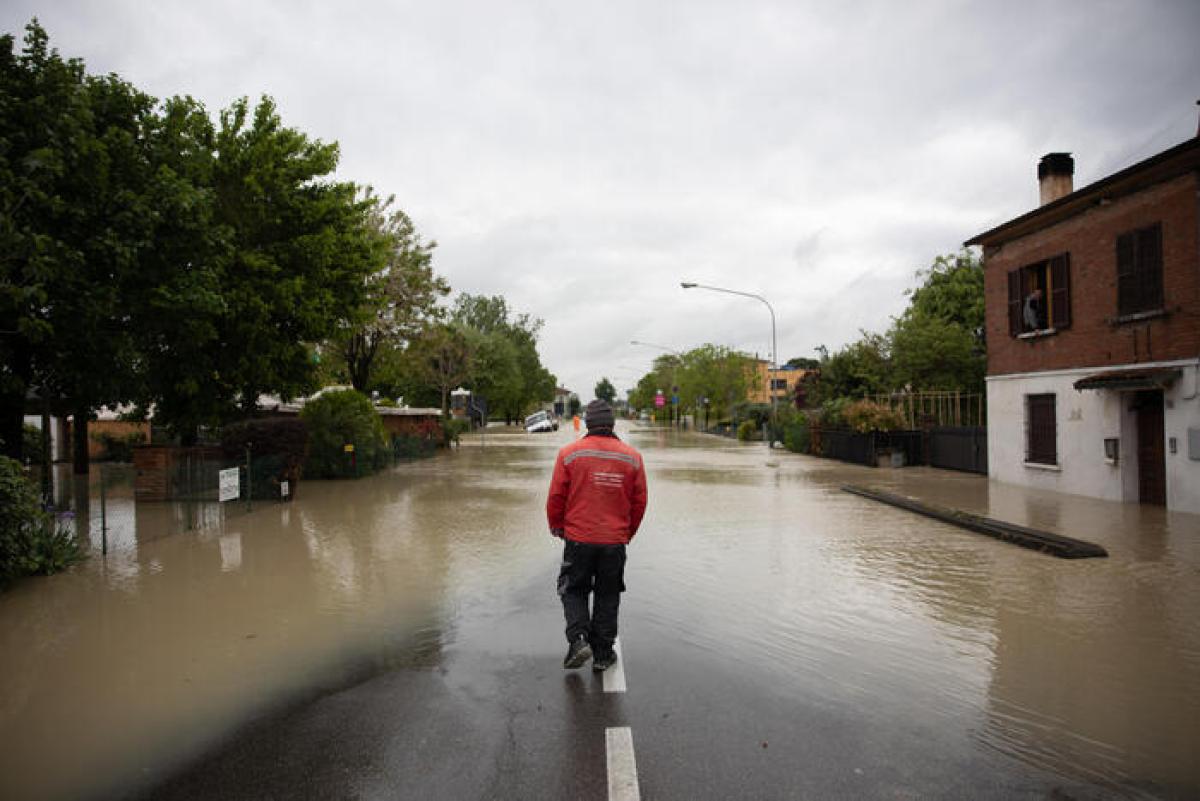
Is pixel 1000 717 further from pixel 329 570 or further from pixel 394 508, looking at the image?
pixel 394 508

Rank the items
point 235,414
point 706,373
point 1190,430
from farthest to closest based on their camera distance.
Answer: point 706,373
point 235,414
point 1190,430

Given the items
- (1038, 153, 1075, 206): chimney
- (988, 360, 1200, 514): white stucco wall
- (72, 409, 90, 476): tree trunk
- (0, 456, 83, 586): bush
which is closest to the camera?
(0, 456, 83, 586): bush

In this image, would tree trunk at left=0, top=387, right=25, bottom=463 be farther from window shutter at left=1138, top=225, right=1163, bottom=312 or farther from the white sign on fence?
window shutter at left=1138, top=225, right=1163, bottom=312

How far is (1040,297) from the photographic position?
615 inches

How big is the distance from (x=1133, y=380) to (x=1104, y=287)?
2.20 m

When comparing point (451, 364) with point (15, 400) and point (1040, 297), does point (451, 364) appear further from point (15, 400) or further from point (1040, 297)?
point (1040, 297)

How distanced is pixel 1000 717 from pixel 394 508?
11194 millimetres

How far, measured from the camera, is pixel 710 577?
7570 mm

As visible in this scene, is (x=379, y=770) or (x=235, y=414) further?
(x=235, y=414)

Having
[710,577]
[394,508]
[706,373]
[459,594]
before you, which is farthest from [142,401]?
[706,373]

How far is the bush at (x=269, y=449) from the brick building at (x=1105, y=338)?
49.6 feet

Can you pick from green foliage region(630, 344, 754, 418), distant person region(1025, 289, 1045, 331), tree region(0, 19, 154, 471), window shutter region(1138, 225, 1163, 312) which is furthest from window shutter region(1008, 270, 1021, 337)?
green foliage region(630, 344, 754, 418)

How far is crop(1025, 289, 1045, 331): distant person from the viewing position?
1559 centimetres

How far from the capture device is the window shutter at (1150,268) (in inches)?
485
